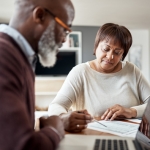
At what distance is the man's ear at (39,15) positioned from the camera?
610 millimetres

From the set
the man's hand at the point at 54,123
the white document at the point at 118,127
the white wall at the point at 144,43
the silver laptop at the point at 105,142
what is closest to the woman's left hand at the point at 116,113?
the white document at the point at 118,127

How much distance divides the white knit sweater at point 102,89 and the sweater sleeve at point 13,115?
791mm

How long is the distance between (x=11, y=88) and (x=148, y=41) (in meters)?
6.12

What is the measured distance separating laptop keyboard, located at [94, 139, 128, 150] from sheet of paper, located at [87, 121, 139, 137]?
0.11 metres

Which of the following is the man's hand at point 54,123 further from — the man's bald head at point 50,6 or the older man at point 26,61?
the man's bald head at point 50,6

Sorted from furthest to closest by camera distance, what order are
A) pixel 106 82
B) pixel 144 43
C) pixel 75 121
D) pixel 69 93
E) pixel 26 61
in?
pixel 144 43, pixel 106 82, pixel 69 93, pixel 75 121, pixel 26 61

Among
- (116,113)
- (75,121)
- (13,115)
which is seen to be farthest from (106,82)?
(13,115)

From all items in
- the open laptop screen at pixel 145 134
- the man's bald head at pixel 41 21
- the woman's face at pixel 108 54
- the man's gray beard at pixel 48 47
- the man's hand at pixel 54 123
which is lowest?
the open laptop screen at pixel 145 134

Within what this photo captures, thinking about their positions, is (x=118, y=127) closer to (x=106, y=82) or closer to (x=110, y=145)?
(x=110, y=145)

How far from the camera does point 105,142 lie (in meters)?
0.77

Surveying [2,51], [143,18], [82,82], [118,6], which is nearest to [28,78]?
[2,51]

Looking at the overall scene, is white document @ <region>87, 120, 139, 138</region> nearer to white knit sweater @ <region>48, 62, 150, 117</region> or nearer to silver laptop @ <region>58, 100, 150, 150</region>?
silver laptop @ <region>58, 100, 150, 150</region>

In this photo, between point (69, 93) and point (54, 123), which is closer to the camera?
point (54, 123)

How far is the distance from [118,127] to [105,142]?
23 centimetres
